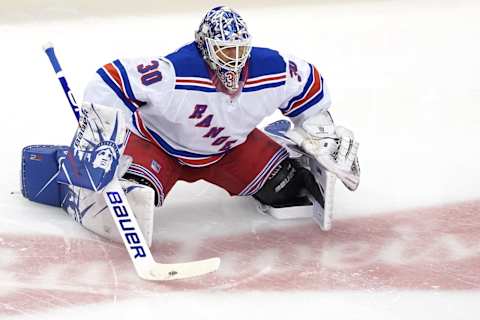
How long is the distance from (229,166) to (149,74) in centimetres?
50

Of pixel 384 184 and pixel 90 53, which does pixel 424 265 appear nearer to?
pixel 384 184

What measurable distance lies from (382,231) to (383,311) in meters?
0.60

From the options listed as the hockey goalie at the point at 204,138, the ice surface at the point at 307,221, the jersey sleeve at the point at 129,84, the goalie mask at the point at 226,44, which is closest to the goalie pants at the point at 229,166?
the hockey goalie at the point at 204,138

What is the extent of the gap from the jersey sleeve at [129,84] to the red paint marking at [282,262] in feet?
1.47

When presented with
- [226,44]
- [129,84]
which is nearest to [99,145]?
[129,84]

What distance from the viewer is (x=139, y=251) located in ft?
11.0

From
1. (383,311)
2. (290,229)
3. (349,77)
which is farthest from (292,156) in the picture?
(349,77)

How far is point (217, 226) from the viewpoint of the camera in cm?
372

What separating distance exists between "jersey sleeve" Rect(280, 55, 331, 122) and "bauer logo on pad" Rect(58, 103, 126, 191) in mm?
610

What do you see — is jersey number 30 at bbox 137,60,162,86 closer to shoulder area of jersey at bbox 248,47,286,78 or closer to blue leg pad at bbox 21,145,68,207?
shoulder area of jersey at bbox 248,47,286,78

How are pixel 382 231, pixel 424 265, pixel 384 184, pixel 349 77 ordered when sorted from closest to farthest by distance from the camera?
pixel 424 265 → pixel 382 231 → pixel 384 184 → pixel 349 77

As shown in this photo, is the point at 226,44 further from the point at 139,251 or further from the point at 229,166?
the point at 139,251

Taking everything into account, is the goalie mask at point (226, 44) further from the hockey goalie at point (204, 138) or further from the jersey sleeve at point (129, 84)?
the jersey sleeve at point (129, 84)

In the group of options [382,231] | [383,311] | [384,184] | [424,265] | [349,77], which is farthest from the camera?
A: [349,77]
